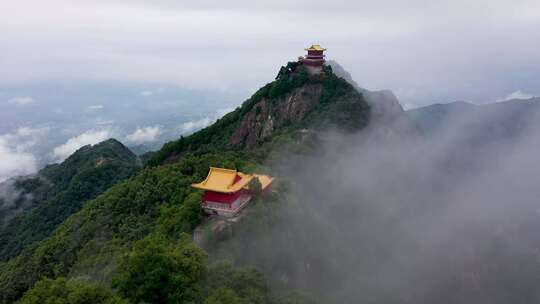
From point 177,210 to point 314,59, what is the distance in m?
35.5

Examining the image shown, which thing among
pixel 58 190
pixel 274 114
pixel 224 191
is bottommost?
pixel 58 190

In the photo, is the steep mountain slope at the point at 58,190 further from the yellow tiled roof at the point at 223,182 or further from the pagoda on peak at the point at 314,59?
the yellow tiled roof at the point at 223,182

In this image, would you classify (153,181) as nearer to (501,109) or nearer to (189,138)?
(189,138)

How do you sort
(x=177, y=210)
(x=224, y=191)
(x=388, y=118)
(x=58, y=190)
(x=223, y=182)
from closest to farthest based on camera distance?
1. (x=224, y=191)
2. (x=223, y=182)
3. (x=177, y=210)
4. (x=388, y=118)
5. (x=58, y=190)

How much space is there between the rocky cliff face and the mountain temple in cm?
2595

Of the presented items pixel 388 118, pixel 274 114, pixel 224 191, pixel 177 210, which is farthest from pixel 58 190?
pixel 224 191

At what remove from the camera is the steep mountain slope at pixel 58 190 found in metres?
72.7

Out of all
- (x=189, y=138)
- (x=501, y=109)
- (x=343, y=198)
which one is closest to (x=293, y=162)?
(x=343, y=198)

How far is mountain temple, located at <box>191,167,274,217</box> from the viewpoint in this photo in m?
32.5

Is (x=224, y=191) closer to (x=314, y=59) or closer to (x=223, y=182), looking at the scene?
(x=223, y=182)

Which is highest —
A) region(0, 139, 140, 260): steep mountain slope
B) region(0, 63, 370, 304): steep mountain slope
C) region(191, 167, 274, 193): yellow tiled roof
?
region(191, 167, 274, 193): yellow tiled roof

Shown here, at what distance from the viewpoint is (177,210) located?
3541 centimetres

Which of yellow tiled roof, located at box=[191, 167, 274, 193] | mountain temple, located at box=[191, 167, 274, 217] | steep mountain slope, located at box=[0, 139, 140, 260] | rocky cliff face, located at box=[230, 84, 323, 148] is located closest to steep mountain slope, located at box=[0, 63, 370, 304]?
rocky cliff face, located at box=[230, 84, 323, 148]

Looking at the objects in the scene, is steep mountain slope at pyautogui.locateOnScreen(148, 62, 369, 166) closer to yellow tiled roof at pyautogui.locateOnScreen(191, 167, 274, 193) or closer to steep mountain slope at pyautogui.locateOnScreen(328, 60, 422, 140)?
steep mountain slope at pyautogui.locateOnScreen(328, 60, 422, 140)
